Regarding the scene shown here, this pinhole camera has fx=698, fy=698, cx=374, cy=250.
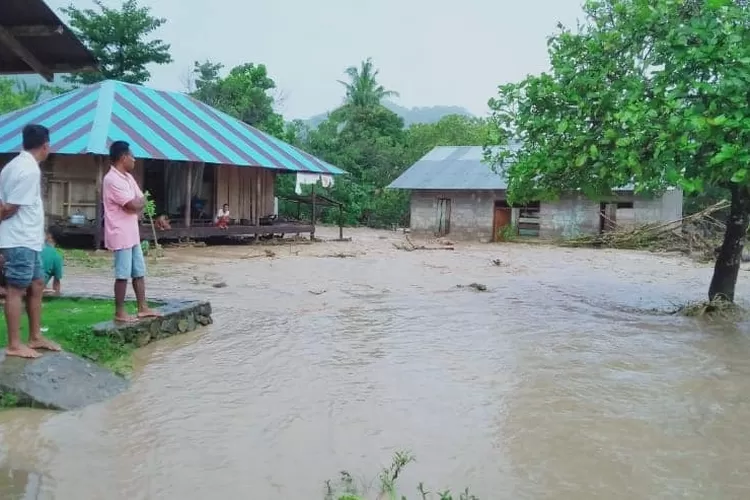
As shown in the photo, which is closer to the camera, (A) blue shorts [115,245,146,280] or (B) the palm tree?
(A) blue shorts [115,245,146,280]

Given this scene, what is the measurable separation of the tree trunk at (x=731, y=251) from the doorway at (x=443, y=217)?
18.1 meters

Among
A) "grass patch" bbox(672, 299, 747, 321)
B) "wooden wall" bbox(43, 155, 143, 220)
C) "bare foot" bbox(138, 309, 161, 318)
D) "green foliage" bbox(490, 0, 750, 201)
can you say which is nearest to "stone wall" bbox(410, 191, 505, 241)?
"wooden wall" bbox(43, 155, 143, 220)

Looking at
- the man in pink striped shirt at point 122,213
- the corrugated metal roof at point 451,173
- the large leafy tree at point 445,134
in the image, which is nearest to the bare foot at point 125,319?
the man in pink striped shirt at point 122,213

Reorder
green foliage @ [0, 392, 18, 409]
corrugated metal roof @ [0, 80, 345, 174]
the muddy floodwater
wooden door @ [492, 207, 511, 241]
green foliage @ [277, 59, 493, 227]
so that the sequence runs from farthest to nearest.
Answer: green foliage @ [277, 59, 493, 227] < wooden door @ [492, 207, 511, 241] < corrugated metal roof @ [0, 80, 345, 174] < green foliage @ [0, 392, 18, 409] < the muddy floodwater

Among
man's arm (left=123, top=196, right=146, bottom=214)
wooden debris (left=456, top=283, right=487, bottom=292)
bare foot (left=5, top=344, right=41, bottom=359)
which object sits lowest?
wooden debris (left=456, top=283, right=487, bottom=292)

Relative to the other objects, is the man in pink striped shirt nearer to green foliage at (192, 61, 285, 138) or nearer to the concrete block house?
the concrete block house

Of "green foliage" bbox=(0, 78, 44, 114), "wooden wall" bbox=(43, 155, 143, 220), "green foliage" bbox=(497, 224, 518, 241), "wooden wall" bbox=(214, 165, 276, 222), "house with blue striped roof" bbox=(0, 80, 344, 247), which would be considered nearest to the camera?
"house with blue striped roof" bbox=(0, 80, 344, 247)

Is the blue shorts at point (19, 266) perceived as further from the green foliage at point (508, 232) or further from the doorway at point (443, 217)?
the doorway at point (443, 217)

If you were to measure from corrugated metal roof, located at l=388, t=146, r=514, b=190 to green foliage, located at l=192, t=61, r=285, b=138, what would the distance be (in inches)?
290

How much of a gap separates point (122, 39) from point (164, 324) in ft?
78.0

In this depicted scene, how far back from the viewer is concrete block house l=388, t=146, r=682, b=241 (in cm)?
2512

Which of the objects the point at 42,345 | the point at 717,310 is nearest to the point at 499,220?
the point at 717,310

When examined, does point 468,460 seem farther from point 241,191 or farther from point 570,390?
point 241,191

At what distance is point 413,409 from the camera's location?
5133 mm
